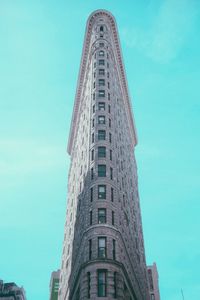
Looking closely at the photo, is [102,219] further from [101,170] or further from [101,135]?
[101,135]

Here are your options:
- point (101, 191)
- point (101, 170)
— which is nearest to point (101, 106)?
point (101, 170)

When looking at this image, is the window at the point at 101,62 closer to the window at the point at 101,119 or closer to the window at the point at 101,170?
the window at the point at 101,119

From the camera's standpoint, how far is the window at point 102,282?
41656mm

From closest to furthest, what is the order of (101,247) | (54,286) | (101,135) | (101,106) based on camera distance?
(101,247) → (101,135) → (101,106) → (54,286)

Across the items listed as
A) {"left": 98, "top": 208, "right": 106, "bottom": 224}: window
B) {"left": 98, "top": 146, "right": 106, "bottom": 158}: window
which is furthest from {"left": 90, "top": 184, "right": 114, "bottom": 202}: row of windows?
{"left": 98, "top": 146, "right": 106, "bottom": 158}: window

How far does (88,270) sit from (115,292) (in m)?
4.47

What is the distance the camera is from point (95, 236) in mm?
47719

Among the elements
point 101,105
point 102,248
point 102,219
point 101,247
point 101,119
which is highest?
point 101,105

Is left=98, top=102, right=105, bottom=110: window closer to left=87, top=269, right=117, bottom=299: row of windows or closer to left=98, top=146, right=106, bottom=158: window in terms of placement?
left=98, top=146, right=106, bottom=158: window

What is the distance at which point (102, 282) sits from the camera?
42594 millimetres

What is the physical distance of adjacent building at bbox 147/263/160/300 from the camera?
9819 centimetres

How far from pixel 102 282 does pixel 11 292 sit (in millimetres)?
95235

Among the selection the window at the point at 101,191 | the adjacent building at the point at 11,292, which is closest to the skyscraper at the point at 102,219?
the window at the point at 101,191

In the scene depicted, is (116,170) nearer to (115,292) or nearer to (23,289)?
(115,292)
